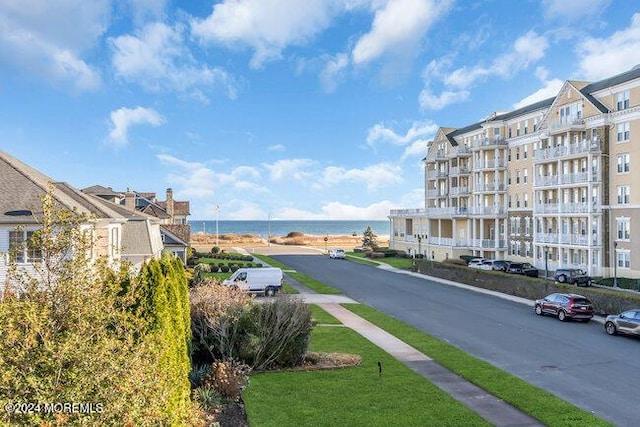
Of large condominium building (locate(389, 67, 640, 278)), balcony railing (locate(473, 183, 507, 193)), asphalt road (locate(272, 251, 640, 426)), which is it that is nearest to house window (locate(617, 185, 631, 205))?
large condominium building (locate(389, 67, 640, 278))

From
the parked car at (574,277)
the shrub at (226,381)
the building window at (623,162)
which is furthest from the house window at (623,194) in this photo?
the shrub at (226,381)

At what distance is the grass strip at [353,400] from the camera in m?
13.5

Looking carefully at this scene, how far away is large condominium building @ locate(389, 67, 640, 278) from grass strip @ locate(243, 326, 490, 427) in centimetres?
3153

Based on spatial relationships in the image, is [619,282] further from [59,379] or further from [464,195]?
[59,379]

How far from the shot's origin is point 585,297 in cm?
3064

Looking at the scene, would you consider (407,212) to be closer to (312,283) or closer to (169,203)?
(169,203)

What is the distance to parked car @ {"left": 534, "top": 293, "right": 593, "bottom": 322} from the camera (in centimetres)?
2930

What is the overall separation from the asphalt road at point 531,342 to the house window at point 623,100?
63.7 ft

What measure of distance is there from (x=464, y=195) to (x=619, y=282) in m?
28.2

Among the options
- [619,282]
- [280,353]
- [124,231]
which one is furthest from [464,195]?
[280,353]

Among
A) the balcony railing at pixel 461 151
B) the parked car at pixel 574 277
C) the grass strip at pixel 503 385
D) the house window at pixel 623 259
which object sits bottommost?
the grass strip at pixel 503 385

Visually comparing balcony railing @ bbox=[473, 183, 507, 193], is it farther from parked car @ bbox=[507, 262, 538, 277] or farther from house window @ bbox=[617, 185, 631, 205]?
house window @ bbox=[617, 185, 631, 205]

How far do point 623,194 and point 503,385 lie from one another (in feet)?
113

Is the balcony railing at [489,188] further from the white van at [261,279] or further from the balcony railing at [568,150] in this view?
the white van at [261,279]
